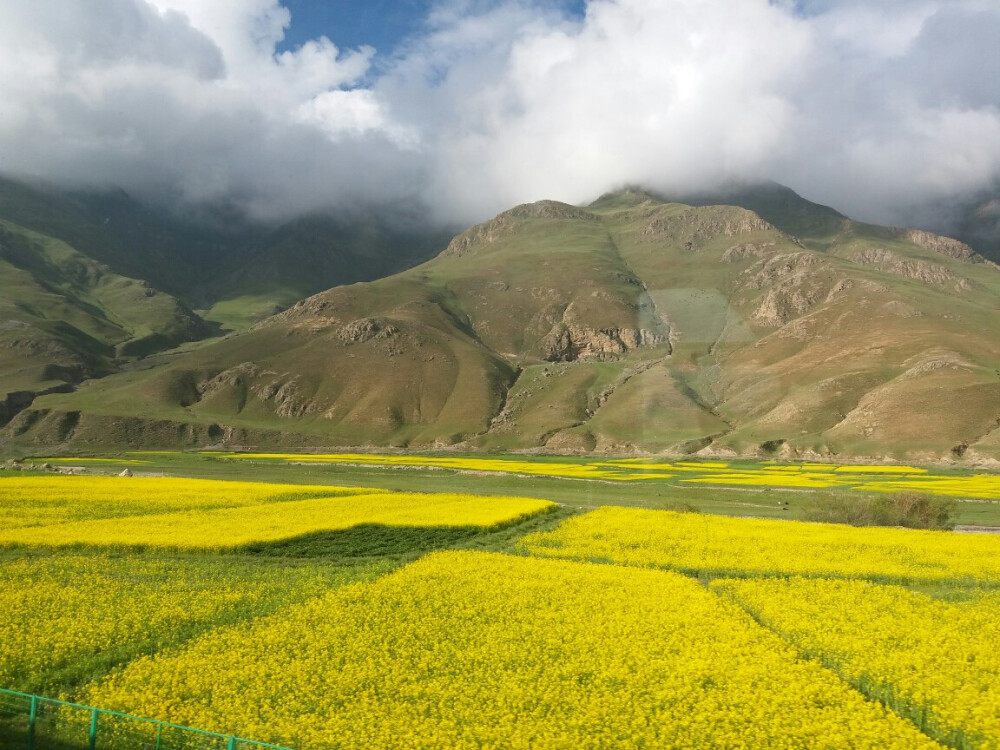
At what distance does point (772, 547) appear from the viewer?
38.3 meters

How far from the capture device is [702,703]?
14.8 metres

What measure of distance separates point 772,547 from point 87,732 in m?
35.4

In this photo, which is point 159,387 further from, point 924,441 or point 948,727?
point 948,727

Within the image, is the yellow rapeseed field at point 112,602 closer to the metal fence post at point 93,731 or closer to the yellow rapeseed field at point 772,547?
the metal fence post at point 93,731

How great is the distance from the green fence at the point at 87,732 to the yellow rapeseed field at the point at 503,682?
2.01 ft

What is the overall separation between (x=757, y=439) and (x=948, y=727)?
145235mm

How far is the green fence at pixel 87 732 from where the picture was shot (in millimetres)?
12367

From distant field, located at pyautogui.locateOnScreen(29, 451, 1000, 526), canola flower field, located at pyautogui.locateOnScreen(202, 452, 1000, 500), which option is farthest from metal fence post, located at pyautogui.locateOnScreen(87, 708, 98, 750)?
canola flower field, located at pyautogui.locateOnScreen(202, 452, 1000, 500)

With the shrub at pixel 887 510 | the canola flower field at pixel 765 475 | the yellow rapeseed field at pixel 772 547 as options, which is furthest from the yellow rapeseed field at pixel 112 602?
the canola flower field at pixel 765 475

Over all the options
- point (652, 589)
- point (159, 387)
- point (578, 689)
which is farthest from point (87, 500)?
point (159, 387)

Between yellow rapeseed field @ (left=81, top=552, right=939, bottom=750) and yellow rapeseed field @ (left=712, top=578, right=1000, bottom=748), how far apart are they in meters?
1.23

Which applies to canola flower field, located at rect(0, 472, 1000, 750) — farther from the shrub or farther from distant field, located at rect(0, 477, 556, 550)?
the shrub

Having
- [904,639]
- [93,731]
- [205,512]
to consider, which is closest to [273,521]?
[205,512]

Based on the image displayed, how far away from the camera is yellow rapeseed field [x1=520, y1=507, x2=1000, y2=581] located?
32938 mm
